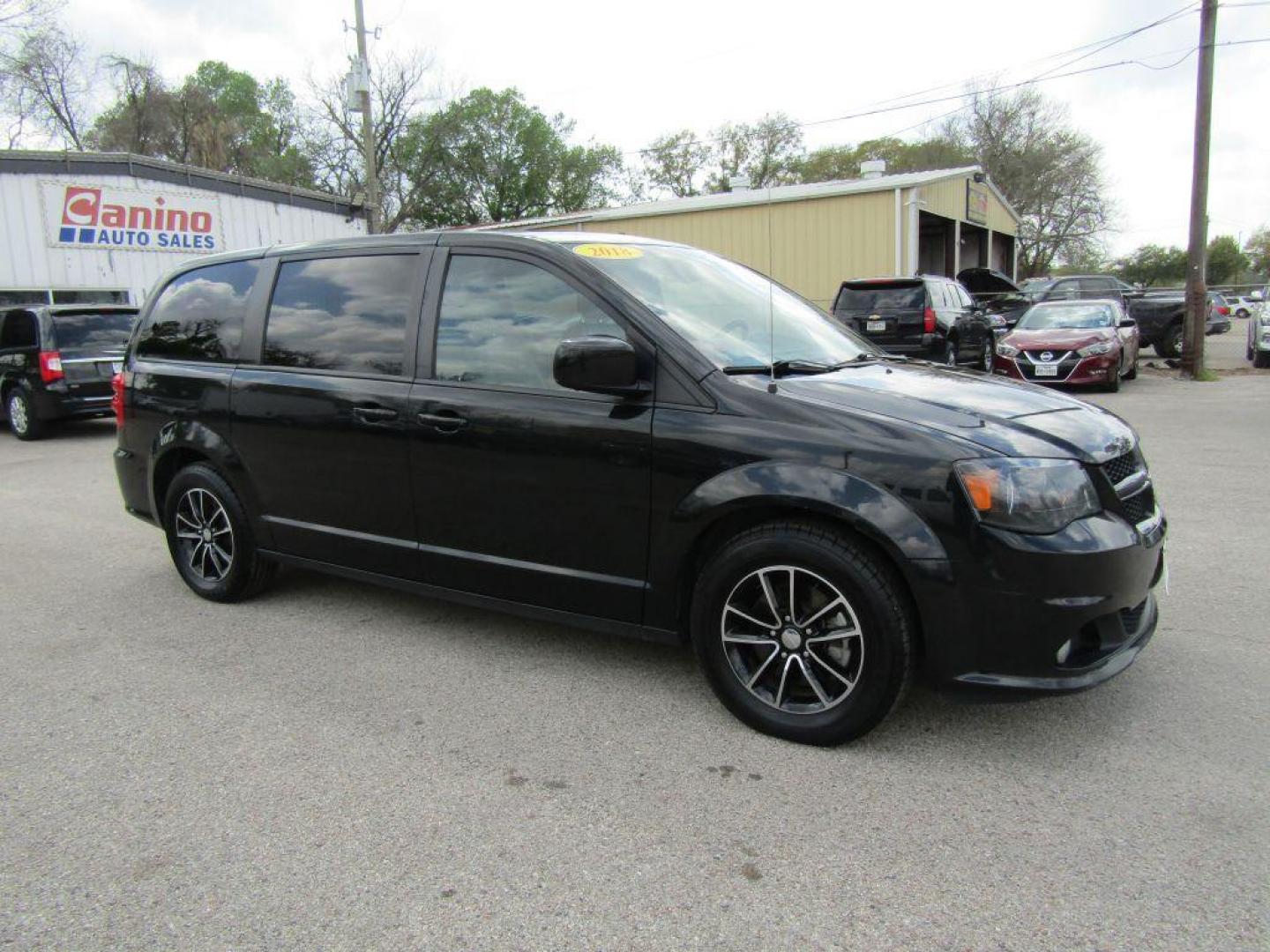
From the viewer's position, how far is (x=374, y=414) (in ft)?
12.7

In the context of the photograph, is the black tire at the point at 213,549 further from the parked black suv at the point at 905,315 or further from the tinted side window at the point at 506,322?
the parked black suv at the point at 905,315

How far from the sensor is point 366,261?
4.06m

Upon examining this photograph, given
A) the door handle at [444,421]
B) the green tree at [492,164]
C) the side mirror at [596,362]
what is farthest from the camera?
the green tree at [492,164]

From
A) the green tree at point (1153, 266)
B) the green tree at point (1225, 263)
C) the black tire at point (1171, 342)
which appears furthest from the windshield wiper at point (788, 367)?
the green tree at point (1225, 263)

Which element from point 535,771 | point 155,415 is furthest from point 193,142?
point 535,771

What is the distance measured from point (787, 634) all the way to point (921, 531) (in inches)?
23.5

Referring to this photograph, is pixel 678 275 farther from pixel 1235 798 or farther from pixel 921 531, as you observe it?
pixel 1235 798

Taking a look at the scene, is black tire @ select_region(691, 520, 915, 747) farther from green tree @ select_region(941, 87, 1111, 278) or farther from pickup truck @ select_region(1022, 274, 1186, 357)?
green tree @ select_region(941, 87, 1111, 278)

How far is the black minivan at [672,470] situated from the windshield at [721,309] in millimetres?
20

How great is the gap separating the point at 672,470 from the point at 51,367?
11.3m

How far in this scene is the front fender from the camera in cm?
278

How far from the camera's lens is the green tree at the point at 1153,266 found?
213 ft

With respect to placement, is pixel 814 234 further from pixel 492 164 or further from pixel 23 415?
pixel 492 164

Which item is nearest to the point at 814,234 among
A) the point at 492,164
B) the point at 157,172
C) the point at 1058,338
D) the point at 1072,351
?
the point at 1058,338
